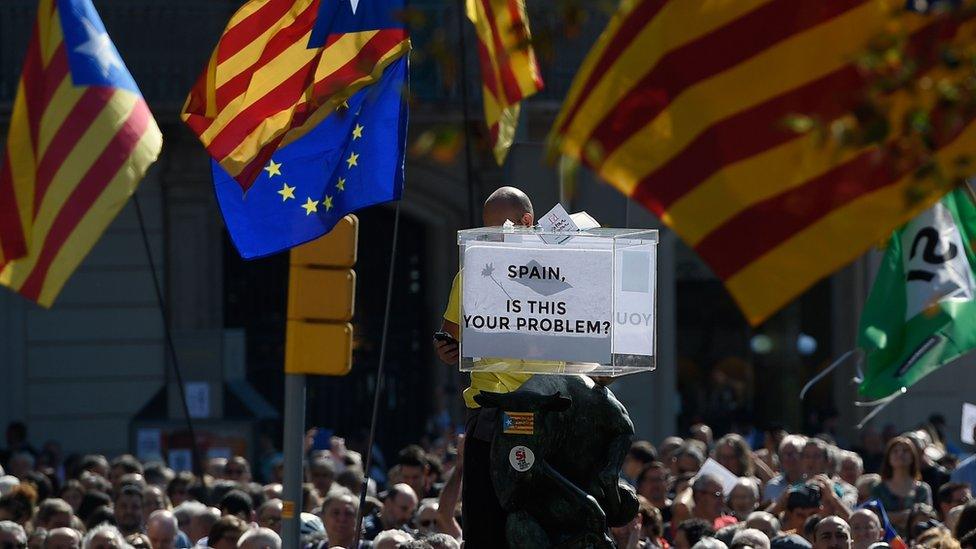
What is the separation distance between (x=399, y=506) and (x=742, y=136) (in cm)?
515

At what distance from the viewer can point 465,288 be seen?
6508mm

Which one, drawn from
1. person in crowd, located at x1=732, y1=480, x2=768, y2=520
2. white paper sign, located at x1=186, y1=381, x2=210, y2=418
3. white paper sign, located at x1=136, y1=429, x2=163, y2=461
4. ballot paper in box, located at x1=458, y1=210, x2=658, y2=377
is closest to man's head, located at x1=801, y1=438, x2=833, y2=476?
person in crowd, located at x1=732, y1=480, x2=768, y2=520

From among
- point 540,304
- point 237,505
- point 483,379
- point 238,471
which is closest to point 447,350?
point 483,379

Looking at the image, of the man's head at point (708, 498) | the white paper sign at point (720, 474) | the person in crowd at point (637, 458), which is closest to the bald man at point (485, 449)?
the man's head at point (708, 498)

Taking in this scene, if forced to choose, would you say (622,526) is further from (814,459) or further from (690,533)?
(814,459)

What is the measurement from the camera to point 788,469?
1208 cm

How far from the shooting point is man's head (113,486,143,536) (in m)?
11.0

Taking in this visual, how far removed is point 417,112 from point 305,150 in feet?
44.3

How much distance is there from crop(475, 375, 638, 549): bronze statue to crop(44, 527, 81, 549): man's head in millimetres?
3493

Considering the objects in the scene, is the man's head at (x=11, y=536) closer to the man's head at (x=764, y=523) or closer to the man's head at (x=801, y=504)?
the man's head at (x=764, y=523)

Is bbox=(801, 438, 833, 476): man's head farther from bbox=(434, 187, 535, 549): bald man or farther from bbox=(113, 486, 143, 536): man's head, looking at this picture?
bbox=(434, 187, 535, 549): bald man

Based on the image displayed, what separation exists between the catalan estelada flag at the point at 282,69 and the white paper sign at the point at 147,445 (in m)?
10.6

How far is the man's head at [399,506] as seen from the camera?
10.2 meters

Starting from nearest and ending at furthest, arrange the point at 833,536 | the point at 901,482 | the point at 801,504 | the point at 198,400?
the point at 833,536 → the point at 801,504 → the point at 901,482 → the point at 198,400
